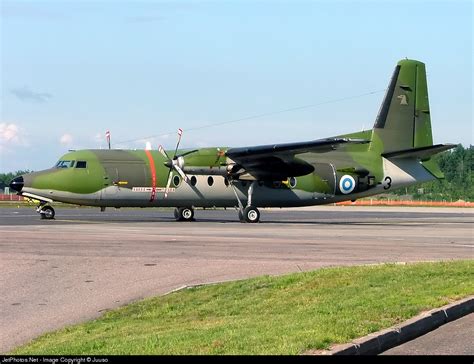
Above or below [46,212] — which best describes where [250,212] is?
below

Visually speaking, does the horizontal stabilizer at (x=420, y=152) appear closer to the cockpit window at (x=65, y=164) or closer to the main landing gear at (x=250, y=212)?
the main landing gear at (x=250, y=212)

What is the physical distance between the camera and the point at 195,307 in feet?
46.7

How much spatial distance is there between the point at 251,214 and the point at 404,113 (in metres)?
9.83

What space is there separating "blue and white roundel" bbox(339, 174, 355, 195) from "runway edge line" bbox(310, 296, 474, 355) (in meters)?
27.5

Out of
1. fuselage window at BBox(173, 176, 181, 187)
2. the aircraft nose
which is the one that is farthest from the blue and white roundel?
the aircraft nose

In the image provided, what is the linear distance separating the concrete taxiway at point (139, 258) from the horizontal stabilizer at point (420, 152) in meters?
8.90

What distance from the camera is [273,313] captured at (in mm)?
13016

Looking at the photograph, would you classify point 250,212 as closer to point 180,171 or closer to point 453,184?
point 180,171

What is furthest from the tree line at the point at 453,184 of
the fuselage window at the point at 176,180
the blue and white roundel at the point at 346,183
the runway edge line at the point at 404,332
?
the runway edge line at the point at 404,332

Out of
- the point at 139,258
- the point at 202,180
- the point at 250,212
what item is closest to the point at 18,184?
the point at 202,180

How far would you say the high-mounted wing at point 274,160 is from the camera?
120 ft

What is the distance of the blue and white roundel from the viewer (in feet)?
132

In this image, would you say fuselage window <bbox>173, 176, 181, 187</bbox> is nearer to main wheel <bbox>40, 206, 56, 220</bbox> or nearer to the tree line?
main wheel <bbox>40, 206, 56, 220</bbox>

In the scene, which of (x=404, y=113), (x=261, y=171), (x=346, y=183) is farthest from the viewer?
(x=404, y=113)
